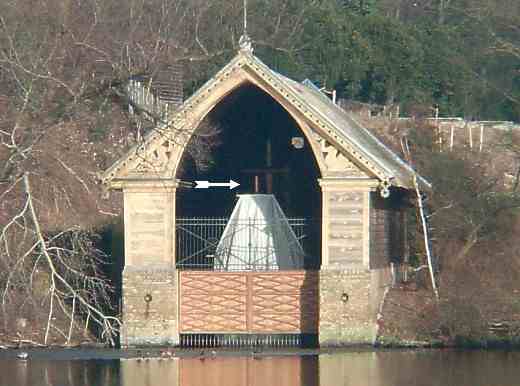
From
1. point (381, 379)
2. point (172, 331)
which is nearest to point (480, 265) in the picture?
point (172, 331)

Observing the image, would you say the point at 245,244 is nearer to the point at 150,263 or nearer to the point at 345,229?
the point at 150,263

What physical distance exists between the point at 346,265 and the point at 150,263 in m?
4.73

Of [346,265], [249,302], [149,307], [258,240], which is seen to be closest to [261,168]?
[258,240]

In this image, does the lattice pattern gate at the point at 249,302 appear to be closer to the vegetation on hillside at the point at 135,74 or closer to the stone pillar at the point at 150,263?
the stone pillar at the point at 150,263

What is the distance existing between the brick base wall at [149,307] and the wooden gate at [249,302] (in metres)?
0.41

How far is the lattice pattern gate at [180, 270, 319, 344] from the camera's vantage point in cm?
3922

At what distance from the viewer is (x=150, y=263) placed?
128 ft

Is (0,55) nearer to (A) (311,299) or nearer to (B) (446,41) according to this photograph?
(A) (311,299)

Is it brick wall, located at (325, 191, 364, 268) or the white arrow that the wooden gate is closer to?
brick wall, located at (325, 191, 364, 268)

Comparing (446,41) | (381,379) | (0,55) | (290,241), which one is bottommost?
(381,379)

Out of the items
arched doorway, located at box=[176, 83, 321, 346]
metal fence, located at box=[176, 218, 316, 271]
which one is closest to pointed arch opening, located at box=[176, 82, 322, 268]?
arched doorway, located at box=[176, 83, 321, 346]

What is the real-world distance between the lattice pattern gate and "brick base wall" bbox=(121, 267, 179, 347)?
415 mm

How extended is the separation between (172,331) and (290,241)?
4.46m

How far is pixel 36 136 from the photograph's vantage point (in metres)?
37.7
